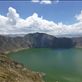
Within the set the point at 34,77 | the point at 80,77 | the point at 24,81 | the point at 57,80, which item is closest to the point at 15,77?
the point at 24,81

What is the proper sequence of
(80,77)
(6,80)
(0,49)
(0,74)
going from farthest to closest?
(0,49)
(80,77)
(0,74)
(6,80)

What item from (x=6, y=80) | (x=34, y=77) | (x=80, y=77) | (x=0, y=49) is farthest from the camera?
(x=0, y=49)

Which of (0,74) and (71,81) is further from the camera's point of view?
(71,81)

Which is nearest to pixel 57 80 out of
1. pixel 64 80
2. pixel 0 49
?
pixel 64 80

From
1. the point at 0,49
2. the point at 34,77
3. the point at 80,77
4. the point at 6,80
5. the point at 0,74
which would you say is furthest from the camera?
the point at 0,49

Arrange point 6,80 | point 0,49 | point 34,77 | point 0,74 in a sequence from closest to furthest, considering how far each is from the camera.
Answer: point 6,80
point 0,74
point 34,77
point 0,49

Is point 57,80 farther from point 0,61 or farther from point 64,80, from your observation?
point 0,61

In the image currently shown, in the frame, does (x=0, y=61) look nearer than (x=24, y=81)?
No

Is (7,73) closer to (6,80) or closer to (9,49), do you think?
(6,80)

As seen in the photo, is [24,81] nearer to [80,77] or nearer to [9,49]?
[80,77]
